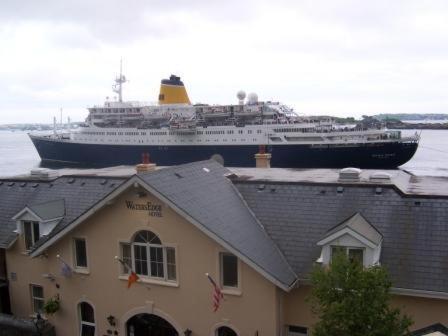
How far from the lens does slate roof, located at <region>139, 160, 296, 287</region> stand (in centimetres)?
984

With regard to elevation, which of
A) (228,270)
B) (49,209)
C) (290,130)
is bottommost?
(228,270)

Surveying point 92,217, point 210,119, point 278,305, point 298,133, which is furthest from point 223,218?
point 210,119

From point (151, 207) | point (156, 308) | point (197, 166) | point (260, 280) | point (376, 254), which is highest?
point (197, 166)

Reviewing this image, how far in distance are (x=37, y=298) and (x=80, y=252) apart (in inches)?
104

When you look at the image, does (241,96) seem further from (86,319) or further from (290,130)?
(86,319)

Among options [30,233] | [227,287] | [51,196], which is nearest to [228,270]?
[227,287]

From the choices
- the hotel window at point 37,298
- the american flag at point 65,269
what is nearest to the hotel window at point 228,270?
the american flag at point 65,269

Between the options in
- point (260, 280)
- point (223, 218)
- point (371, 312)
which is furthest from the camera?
point (223, 218)

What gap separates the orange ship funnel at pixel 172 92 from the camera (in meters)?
72.2

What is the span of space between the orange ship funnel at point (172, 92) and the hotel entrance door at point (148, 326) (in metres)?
62.5

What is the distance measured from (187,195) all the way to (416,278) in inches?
210

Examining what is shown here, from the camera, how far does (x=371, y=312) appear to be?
7.29 m

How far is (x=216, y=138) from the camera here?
63031 millimetres

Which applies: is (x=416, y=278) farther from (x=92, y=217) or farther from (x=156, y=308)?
(x=92, y=217)
